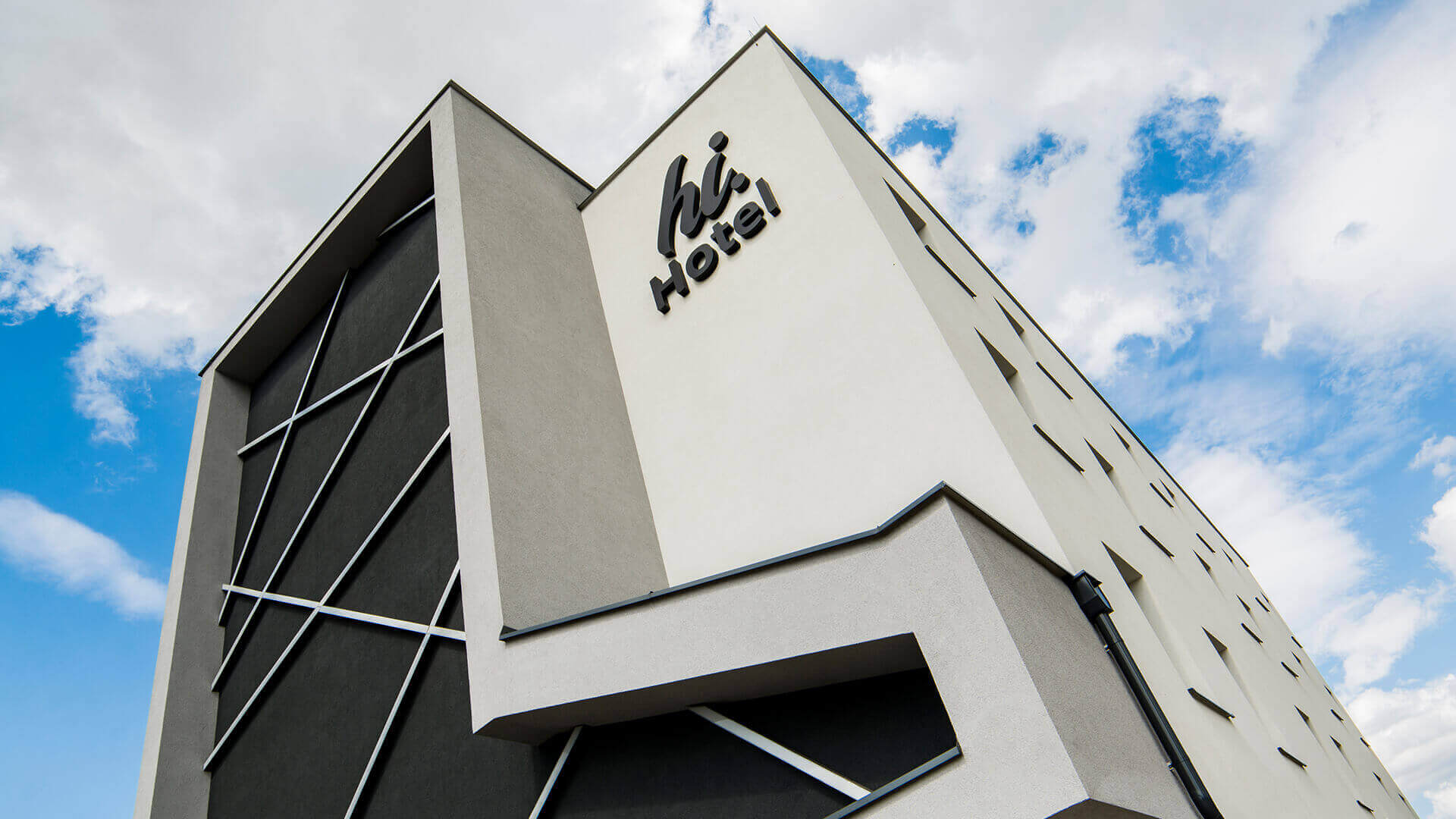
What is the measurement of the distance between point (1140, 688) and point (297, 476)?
37.0 feet

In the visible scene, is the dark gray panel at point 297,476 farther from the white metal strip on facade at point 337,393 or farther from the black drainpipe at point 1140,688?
the black drainpipe at point 1140,688

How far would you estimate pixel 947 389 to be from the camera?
6.68 metres

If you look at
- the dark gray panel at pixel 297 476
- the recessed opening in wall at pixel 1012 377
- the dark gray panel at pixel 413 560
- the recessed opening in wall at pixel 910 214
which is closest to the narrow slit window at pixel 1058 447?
the recessed opening in wall at pixel 1012 377

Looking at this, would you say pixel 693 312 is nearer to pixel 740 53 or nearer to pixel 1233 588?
pixel 740 53

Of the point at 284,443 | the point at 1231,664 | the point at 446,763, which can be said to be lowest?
the point at 1231,664

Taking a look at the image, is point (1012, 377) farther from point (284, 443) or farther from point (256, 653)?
point (284, 443)

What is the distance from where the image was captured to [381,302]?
11633mm

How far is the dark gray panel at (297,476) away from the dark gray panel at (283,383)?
1068 millimetres

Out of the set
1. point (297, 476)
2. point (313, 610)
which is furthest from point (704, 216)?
point (297, 476)

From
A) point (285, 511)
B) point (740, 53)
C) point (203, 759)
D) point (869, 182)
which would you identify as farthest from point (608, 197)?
point (203, 759)

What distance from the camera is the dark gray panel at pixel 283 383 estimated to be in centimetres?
1308

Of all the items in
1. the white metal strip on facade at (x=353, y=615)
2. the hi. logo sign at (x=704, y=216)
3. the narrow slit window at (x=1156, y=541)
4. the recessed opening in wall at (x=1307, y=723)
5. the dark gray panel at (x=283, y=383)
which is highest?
the dark gray panel at (x=283, y=383)

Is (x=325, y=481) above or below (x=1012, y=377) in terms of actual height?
above

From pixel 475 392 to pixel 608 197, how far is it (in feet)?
16.5
